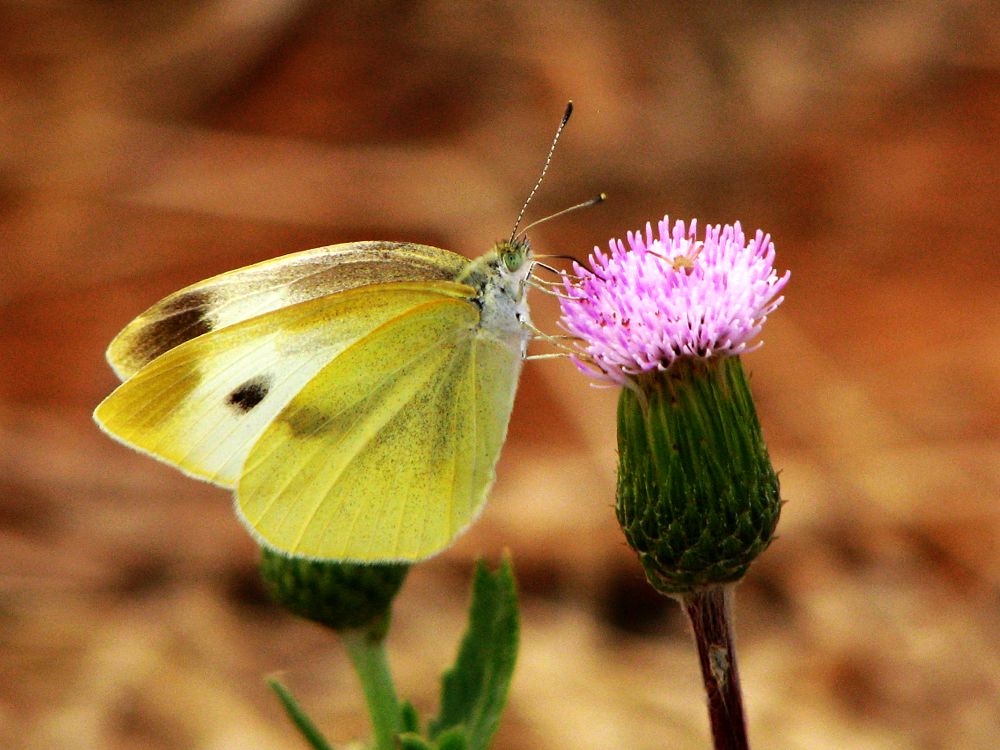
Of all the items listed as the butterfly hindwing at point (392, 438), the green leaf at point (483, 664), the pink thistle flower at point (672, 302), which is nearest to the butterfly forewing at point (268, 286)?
the butterfly hindwing at point (392, 438)

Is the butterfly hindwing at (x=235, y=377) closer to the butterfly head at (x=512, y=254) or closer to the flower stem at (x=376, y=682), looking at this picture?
the butterfly head at (x=512, y=254)

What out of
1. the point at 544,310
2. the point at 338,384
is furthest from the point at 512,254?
the point at 544,310

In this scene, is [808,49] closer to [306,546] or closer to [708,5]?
[708,5]

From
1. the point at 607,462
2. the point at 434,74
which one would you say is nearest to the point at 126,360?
the point at 607,462

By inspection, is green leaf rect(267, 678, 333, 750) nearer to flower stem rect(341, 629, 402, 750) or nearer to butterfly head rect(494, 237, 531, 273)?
flower stem rect(341, 629, 402, 750)

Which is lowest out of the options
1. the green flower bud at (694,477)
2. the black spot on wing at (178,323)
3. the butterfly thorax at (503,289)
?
the green flower bud at (694,477)

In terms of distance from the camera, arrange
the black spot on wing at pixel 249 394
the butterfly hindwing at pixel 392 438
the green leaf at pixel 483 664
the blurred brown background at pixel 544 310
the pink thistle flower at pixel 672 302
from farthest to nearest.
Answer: the blurred brown background at pixel 544 310, the black spot on wing at pixel 249 394, the butterfly hindwing at pixel 392 438, the green leaf at pixel 483 664, the pink thistle flower at pixel 672 302

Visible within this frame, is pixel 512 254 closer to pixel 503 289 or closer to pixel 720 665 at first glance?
pixel 503 289

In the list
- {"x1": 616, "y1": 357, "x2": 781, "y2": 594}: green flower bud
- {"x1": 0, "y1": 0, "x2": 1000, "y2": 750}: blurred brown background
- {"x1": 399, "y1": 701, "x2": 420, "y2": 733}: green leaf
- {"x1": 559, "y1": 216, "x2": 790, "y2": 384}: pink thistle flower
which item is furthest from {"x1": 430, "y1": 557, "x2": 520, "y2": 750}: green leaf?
{"x1": 0, "y1": 0, "x2": 1000, "y2": 750}: blurred brown background
